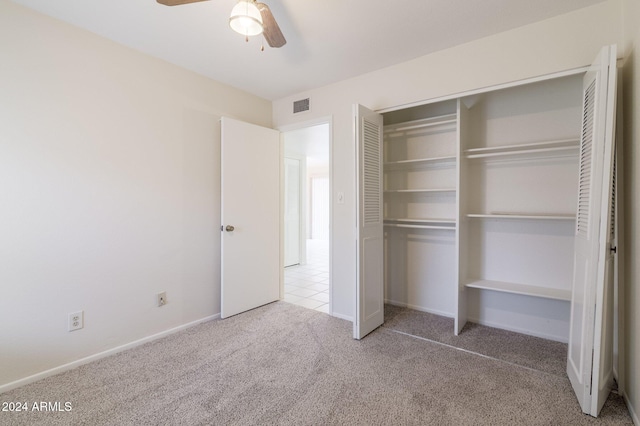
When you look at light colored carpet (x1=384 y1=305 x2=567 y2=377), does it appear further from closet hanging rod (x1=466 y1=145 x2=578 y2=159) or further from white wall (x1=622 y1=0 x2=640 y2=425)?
closet hanging rod (x1=466 y1=145 x2=578 y2=159)

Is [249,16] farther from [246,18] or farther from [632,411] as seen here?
[632,411]

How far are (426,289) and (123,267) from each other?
2939 mm

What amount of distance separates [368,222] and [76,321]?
2.42 metres

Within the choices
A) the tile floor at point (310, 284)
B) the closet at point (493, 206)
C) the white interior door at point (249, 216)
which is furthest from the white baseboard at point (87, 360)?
the closet at point (493, 206)

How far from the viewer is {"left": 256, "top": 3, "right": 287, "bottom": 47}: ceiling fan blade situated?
5.26ft

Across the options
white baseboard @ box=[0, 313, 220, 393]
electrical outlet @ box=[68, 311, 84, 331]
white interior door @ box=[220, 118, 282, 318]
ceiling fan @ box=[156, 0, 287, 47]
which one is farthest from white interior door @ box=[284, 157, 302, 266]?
ceiling fan @ box=[156, 0, 287, 47]

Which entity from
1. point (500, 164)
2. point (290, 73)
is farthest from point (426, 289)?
point (290, 73)

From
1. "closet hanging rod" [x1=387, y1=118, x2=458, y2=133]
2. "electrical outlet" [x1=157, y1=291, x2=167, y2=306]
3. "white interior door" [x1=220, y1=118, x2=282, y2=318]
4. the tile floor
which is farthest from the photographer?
the tile floor

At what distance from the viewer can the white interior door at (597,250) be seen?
5.17ft

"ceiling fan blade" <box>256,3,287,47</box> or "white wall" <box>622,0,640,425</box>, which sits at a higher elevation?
"ceiling fan blade" <box>256,3,287,47</box>

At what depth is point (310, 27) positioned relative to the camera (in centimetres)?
218

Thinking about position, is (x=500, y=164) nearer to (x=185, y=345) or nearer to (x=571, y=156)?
(x=571, y=156)

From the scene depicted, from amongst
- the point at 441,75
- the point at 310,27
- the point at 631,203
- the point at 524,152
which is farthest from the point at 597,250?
the point at 310,27

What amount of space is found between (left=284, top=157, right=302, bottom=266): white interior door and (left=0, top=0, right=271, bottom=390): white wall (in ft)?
8.83
